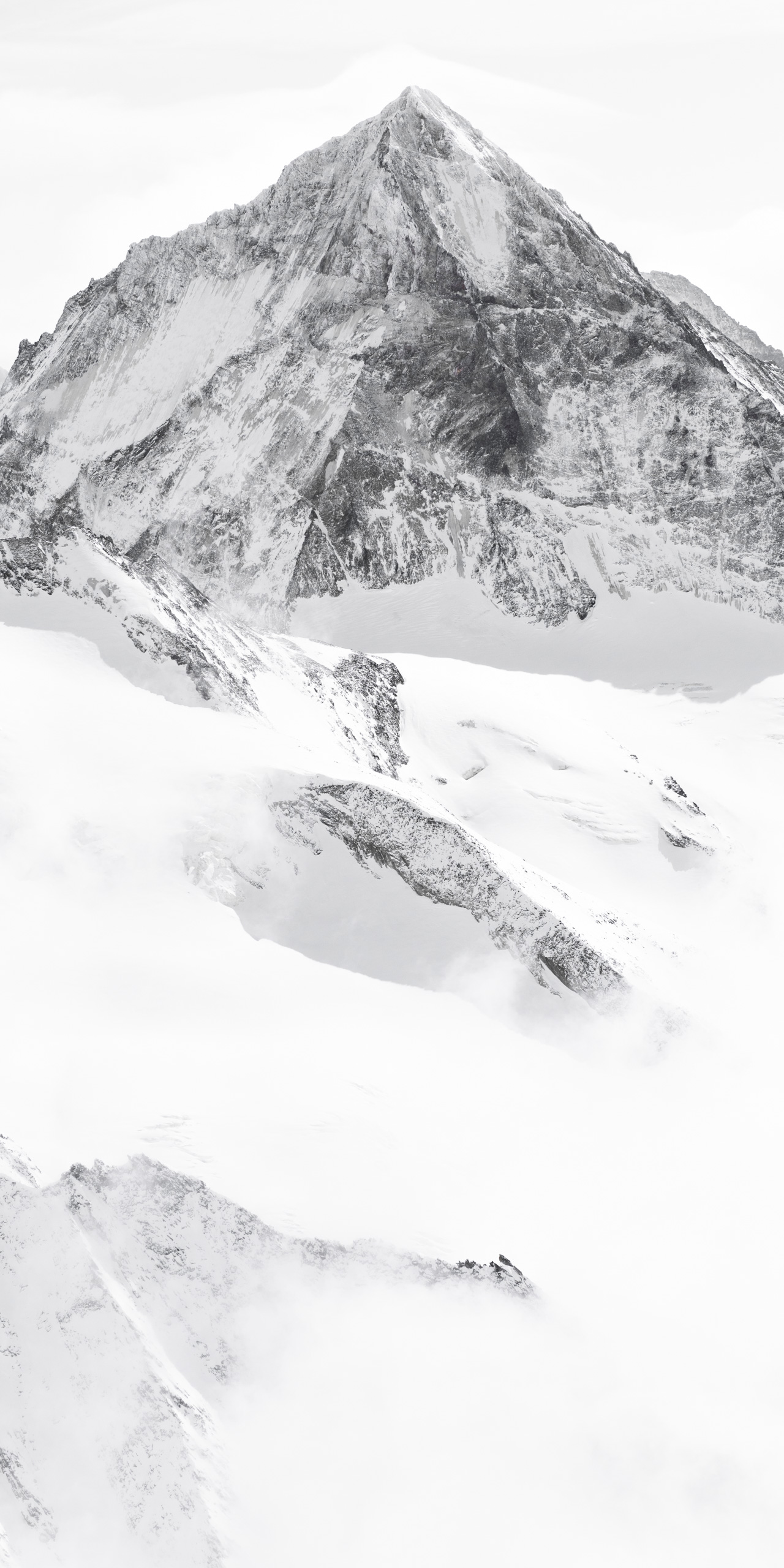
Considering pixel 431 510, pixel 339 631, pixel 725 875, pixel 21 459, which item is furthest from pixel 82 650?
pixel 21 459

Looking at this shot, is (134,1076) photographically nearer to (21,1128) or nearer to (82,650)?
(21,1128)

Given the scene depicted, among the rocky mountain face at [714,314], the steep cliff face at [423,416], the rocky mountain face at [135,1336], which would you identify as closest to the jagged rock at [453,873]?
the rocky mountain face at [135,1336]

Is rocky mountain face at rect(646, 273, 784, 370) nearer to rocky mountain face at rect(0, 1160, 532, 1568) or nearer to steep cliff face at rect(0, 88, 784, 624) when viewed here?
steep cliff face at rect(0, 88, 784, 624)

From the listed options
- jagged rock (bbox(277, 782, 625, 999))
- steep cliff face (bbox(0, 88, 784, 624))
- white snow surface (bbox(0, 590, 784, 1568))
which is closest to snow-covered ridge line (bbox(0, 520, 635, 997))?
jagged rock (bbox(277, 782, 625, 999))

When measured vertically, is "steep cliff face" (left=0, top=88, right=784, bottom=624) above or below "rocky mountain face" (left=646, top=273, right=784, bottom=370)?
below

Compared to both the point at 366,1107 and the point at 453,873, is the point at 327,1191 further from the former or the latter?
the point at 453,873

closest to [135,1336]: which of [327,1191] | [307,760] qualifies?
[327,1191]
